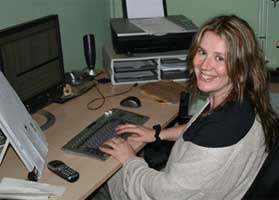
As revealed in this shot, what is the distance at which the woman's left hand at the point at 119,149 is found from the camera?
172cm

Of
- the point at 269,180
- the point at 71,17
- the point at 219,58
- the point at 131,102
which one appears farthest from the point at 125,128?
the point at 71,17

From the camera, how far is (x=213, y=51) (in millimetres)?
1520

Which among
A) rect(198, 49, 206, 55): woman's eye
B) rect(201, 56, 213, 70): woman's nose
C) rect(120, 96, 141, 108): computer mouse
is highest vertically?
rect(198, 49, 206, 55): woman's eye

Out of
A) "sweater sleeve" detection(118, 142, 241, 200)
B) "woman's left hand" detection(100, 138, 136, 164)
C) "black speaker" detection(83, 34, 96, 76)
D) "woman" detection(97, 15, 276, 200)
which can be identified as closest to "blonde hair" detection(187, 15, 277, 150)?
"woman" detection(97, 15, 276, 200)

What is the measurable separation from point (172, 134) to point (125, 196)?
1.12ft

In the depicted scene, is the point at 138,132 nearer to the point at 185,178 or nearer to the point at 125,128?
the point at 125,128

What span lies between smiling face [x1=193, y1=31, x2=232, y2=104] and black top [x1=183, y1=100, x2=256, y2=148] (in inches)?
3.2

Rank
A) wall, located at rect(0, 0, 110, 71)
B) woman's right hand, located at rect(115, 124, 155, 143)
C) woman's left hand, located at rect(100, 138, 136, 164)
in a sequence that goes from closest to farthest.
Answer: woman's left hand, located at rect(100, 138, 136, 164) → woman's right hand, located at rect(115, 124, 155, 143) → wall, located at rect(0, 0, 110, 71)

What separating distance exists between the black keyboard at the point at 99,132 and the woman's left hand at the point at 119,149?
3 cm

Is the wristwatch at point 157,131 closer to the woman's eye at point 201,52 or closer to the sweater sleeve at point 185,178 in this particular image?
the sweater sleeve at point 185,178

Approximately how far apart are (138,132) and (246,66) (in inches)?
22.8

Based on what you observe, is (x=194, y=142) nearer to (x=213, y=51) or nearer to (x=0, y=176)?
(x=213, y=51)

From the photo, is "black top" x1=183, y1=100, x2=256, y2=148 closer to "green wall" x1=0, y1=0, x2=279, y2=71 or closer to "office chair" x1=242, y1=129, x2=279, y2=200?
"office chair" x1=242, y1=129, x2=279, y2=200

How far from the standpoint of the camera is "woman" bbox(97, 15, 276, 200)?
145 cm
